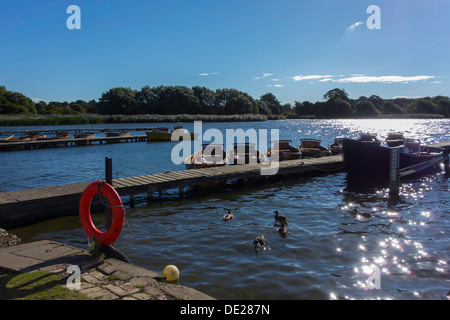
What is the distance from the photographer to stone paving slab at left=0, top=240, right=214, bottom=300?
4.80m

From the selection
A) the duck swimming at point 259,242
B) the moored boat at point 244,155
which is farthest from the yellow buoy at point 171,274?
the moored boat at point 244,155

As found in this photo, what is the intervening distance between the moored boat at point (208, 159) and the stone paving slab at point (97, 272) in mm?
8959

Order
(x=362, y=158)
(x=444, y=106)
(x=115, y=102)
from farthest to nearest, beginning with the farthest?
(x=444, y=106)
(x=115, y=102)
(x=362, y=158)

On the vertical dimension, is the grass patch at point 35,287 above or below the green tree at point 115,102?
below

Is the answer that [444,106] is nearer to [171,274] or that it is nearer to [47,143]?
[47,143]

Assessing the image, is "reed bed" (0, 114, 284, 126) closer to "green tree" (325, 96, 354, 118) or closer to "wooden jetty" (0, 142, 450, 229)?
"green tree" (325, 96, 354, 118)

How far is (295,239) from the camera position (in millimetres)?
8352

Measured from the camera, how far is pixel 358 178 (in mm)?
16203

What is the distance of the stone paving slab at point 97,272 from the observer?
480 cm

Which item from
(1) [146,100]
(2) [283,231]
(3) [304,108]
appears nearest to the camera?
(2) [283,231]

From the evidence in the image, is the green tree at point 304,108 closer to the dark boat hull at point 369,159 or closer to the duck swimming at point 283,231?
the dark boat hull at point 369,159

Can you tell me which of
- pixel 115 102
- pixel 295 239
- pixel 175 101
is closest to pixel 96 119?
pixel 115 102

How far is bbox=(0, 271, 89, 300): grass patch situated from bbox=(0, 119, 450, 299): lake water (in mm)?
2028

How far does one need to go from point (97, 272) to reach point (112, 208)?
1116 mm
